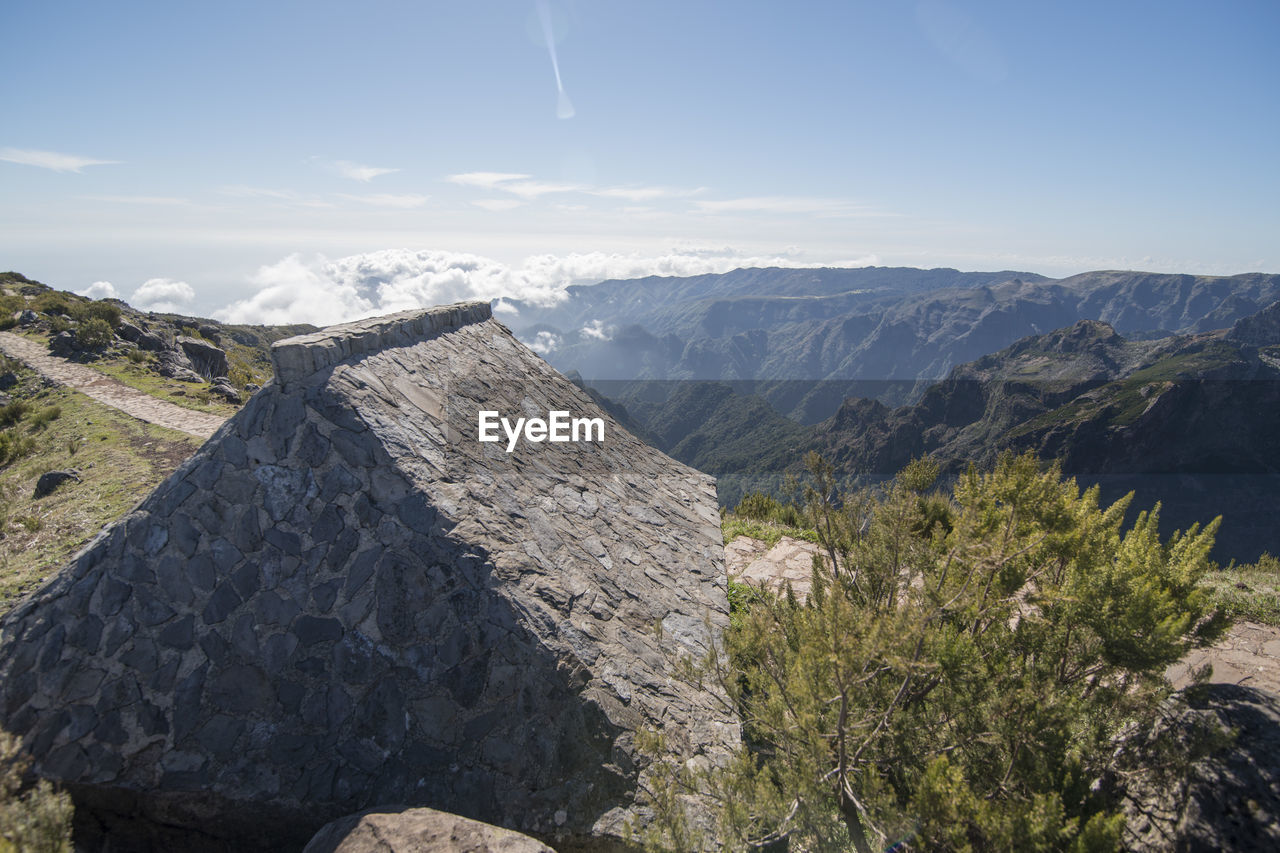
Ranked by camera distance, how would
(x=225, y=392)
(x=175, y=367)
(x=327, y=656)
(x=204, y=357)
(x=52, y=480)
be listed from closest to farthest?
(x=327, y=656)
(x=52, y=480)
(x=225, y=392)
(x=175, y=367)
(x=204, y=357)

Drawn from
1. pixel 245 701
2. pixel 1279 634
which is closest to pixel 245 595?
pixel 245 701

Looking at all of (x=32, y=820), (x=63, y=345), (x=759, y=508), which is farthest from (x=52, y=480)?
(x=759, y=508)

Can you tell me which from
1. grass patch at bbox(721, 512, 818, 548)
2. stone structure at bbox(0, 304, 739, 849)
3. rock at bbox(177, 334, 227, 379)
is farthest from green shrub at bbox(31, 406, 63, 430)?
grass patch at bbox(721, 512, 818, 548)

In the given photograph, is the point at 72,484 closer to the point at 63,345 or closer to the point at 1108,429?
the point at 63,345

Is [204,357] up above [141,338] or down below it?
below

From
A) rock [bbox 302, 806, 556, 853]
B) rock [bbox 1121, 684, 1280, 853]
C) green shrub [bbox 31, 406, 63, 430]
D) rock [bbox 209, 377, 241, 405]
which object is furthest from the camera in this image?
rock [bbox 209, 377, 241, 405]

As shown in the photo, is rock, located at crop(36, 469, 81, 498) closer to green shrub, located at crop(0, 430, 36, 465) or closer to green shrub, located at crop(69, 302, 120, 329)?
green shrub, located at crop(0, 430, 36, 465)
